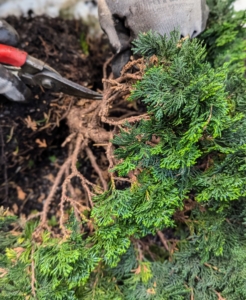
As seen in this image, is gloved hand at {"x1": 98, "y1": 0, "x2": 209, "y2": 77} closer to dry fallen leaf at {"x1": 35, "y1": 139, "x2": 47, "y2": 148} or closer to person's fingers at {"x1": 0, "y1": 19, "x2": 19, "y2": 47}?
person's fingers at {"x1": 0, "y1": 19, "x2": 19, "y2": 47}

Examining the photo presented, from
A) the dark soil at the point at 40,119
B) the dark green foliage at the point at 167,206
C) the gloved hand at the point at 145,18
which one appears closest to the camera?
the dark green foliage at the point at 167,206

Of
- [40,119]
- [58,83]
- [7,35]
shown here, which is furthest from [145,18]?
[40,119]

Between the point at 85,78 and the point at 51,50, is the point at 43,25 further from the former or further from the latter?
the point at 85,78

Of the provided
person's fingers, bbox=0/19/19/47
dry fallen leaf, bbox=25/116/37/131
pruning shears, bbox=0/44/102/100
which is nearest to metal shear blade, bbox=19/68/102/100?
pruning shears, bbox=0/44/102/100

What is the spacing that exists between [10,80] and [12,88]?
35mm

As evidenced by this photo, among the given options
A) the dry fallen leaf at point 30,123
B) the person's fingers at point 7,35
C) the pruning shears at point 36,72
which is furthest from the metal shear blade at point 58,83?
the dry fallen leaf at point 30,123

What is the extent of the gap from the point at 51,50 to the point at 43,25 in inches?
4.8

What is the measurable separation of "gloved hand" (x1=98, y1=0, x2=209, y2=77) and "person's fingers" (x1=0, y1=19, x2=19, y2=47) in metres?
0.31

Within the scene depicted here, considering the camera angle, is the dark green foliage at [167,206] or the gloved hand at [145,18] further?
the gloved hand at [145,18]

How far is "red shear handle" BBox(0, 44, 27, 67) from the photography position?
98 centimetres

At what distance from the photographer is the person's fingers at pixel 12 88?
1017 millimetres

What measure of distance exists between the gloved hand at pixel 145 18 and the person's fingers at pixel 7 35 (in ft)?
1.02

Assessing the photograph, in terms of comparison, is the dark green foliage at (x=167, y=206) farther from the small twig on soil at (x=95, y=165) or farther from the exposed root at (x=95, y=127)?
the small twig on soil at (x=95, y=165)

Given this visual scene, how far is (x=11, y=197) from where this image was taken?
4.35 ft
